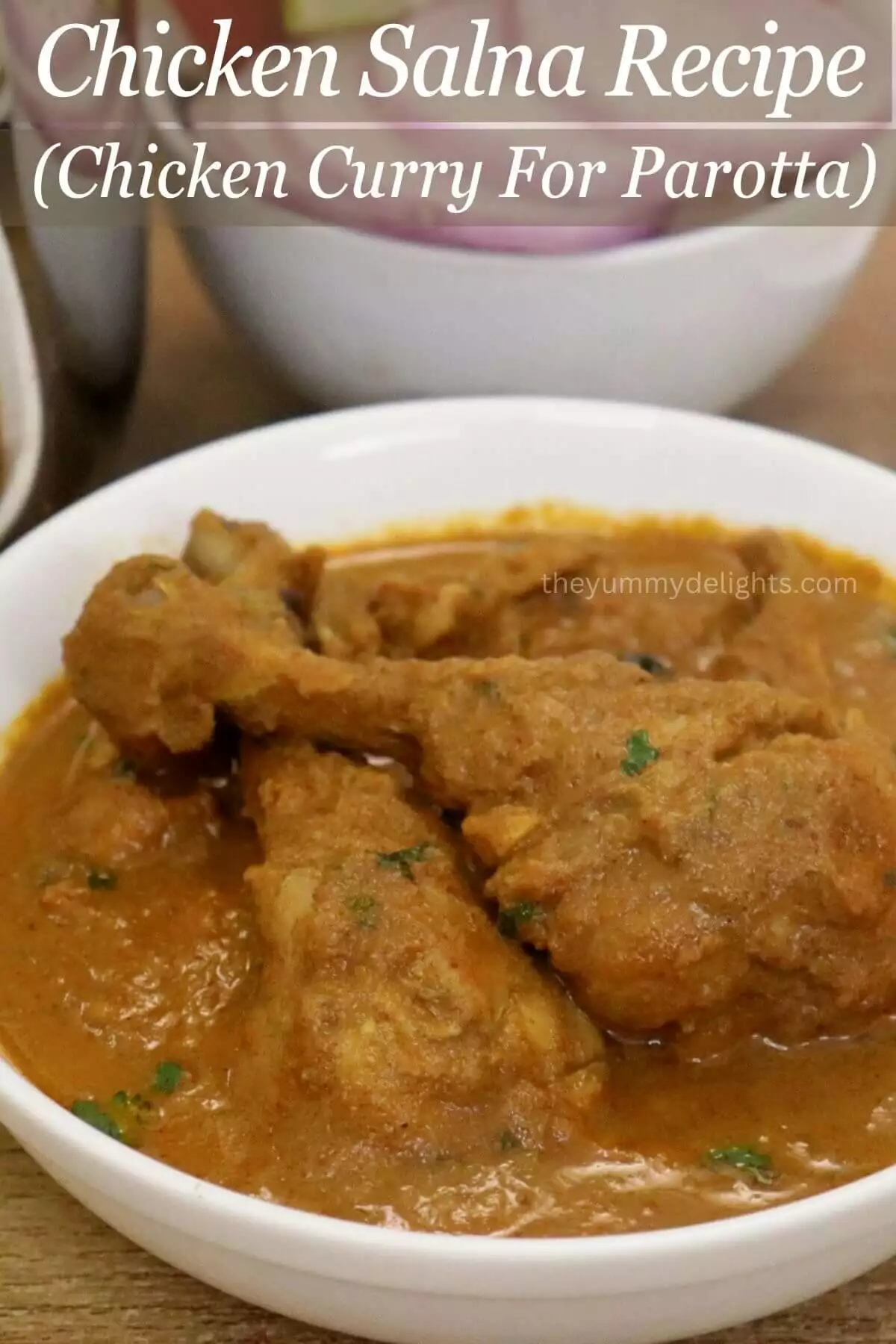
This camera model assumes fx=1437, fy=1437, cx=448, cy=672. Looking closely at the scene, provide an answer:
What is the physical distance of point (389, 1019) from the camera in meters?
1.33

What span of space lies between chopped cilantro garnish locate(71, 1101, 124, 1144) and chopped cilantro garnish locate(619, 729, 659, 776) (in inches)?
23.3

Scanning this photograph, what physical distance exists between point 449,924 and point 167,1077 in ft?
1.01

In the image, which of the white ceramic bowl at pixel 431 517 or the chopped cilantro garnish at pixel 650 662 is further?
the chopped cilantro garnish at pixel 650 662

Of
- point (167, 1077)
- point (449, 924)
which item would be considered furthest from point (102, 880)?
point (449, 924)

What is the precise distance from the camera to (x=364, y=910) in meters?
1.38

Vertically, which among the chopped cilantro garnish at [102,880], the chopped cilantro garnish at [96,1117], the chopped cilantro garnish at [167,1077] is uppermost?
the chopped cilantro garnish at [102,880]

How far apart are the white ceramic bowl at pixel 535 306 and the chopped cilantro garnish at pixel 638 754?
2.76 ft

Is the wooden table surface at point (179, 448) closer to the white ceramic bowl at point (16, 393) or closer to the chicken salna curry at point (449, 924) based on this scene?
the white ceramic bowl at point (16, 393)

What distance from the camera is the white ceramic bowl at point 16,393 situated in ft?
6.68

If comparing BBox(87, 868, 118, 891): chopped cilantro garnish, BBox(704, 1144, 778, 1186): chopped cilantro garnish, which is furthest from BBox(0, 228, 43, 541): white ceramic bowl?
BBox(704, 1144, 778, 1186): chopped cilantro garnish

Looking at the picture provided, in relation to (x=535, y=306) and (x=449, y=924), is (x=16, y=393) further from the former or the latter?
(x=449, y=924)

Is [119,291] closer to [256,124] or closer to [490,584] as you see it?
[256,124]

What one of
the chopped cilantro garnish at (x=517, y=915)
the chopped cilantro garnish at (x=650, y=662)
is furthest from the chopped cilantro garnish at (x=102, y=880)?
the chopped cilantro garnish at (x=650, y=662)

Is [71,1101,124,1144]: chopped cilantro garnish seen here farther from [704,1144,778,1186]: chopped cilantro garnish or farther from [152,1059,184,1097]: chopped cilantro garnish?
[704,1144,778,1186]: chopped cilantro garnish
